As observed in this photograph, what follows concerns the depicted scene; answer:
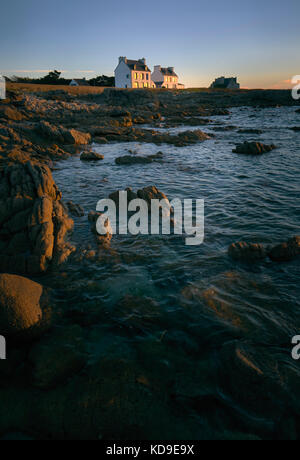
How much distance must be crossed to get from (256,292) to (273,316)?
1.94 feet

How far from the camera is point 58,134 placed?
1836 cm

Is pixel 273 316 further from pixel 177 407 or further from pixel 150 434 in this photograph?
pixel 150 434

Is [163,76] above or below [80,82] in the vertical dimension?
above

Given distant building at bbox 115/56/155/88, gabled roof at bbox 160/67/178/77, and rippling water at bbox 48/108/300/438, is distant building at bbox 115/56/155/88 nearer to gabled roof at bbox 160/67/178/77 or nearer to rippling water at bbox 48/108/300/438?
gabled roof at bbox 160/67/178/77

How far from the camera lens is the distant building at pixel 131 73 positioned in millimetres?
71375

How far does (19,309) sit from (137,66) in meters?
84.2

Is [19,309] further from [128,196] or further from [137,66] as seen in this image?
[137,66]

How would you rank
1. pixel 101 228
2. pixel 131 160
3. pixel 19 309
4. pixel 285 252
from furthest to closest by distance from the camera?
1. pixel 131 160
2. pixel 101 228
3. pixel 285 252
4. pixel 19 309

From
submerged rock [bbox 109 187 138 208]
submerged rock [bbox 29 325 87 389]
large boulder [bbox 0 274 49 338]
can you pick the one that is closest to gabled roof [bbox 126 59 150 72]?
submerged rock [bbox 109 187 138 208]

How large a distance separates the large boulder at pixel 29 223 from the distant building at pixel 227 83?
122 m

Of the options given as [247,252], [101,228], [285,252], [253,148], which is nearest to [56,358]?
[101,228]

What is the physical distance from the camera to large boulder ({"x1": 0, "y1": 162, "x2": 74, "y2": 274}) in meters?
5.23

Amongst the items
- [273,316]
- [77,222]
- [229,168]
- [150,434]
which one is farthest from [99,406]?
[229,168]

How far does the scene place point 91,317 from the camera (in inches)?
161
